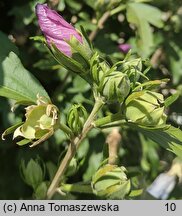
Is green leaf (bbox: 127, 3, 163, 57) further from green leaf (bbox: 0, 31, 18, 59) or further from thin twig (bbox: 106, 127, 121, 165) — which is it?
green leaf (bbox: 0, 31, 18, 59)

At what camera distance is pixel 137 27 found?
1.50 meters

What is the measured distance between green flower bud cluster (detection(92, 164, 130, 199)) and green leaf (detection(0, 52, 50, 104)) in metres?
0.19

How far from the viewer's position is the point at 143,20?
1.52m

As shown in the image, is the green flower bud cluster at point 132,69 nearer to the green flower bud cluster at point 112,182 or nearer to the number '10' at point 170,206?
the green flower bud cluster at point 112,182

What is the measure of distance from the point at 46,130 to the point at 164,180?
1.23 m

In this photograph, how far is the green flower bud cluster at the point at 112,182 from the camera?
3.36ft

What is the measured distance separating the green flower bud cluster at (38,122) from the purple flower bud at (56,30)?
4.3 inches

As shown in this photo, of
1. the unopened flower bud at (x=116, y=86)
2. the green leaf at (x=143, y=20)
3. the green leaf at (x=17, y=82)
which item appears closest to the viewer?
the unopened flower bud at (x=116, y=86)

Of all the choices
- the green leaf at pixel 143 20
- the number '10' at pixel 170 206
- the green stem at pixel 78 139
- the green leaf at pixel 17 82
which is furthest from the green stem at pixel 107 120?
the green leaf at pixel 143 20

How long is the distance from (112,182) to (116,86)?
189mm

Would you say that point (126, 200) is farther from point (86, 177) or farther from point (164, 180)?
point (164, 180)

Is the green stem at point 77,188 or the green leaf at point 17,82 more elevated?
the green leaf at point 17,82

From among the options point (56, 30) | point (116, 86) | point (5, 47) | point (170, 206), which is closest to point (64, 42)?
point (56, 30)

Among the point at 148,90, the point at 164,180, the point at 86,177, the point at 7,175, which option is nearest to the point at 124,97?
the point at 148,90
